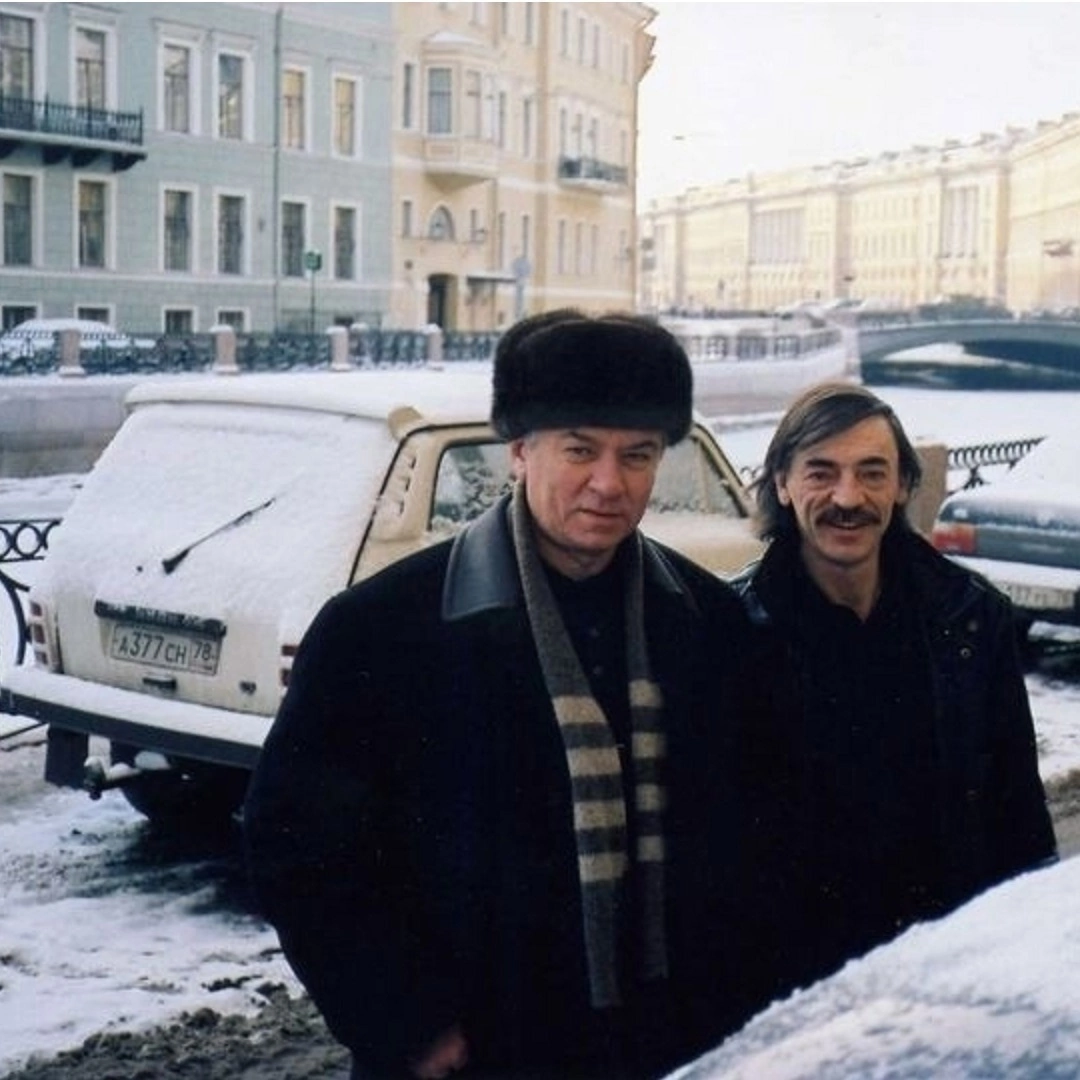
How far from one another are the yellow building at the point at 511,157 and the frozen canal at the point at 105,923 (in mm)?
40360

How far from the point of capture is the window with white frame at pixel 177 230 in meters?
45.0

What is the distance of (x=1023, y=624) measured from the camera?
10.5 m

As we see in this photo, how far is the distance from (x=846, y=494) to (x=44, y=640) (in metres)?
3.87

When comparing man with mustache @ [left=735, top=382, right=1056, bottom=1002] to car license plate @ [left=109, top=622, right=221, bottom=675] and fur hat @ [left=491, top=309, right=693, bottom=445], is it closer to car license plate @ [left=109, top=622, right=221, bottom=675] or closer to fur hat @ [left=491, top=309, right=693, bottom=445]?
fur hat @ [left=491, top=309, right=693, bottom=445]

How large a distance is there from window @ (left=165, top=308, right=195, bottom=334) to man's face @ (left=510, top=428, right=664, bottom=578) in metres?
43.1

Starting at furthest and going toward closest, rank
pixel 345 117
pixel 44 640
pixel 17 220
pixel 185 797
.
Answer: pixel 345 117 → pixel 17 220 → pixel 185 797 → pixel 44 640

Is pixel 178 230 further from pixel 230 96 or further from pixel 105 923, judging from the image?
pixel 105 923

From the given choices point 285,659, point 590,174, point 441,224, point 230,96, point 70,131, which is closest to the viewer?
point 285,659

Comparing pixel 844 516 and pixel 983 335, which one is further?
pixel 983 335

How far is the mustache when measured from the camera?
3150 millimetres

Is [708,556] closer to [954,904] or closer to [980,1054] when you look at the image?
[954,904]

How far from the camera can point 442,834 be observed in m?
2.46

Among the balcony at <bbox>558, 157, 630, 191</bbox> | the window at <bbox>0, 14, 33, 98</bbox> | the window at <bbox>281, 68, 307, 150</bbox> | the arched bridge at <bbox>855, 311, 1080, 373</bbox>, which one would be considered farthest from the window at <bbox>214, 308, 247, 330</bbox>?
the arched bridge at <bbox>855, 311, 1080, 373</bbox>

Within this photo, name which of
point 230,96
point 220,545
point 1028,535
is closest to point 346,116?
point 230,96
